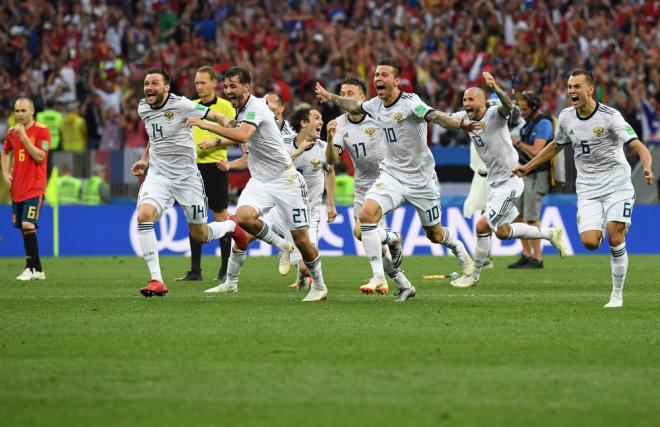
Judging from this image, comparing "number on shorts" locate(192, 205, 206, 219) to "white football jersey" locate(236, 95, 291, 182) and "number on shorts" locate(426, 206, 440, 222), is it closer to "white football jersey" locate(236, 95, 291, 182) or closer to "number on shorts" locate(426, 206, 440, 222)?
"white football jersey" locate(236, 95, 291, 182)

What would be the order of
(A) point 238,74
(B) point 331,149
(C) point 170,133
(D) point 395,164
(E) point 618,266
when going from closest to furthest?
(E) point 618,266 → (A) point 238,74 → (D) point 395,164 → (B) point 331,149 → (C) point 170,133

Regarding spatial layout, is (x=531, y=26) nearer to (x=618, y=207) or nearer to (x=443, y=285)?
(x=443, y=285)

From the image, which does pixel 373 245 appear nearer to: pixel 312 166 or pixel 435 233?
pixel 435 233

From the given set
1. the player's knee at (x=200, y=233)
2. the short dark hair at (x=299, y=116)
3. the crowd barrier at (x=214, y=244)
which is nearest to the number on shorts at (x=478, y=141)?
the short dark hair at (x=299, y=116)

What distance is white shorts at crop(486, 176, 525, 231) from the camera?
1574 centimetres

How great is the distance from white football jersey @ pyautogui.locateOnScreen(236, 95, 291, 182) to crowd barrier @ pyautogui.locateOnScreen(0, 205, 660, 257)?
10772 mm

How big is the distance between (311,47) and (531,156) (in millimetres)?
11050

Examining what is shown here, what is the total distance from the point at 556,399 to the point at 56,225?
19.5m

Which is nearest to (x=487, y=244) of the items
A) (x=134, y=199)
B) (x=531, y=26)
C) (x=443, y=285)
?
(x=443, y=285)

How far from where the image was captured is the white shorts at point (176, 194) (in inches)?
544

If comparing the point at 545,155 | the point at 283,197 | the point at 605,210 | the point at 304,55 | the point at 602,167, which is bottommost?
the point at 605,210

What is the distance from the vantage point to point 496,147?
15969 millimetres

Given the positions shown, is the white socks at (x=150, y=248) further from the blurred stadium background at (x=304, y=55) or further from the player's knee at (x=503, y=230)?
the blurred stadium background at (x=304, y=55)

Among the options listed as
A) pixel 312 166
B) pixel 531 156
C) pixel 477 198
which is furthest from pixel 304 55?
pixel 312 166
